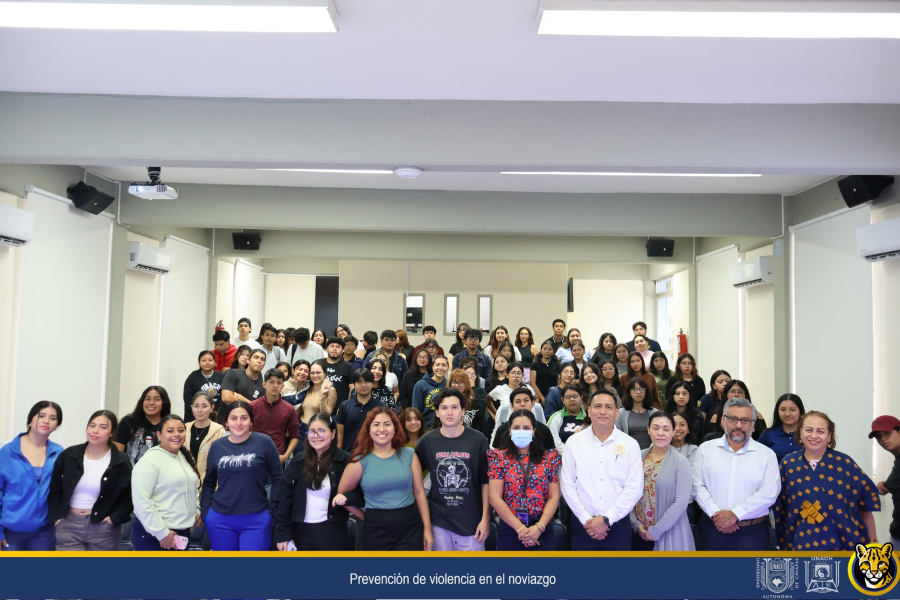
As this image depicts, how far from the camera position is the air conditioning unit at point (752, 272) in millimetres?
7473

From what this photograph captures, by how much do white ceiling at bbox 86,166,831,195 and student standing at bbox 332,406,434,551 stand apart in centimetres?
332

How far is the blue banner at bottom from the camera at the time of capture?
140 inches

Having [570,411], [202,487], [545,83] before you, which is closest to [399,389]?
[570,411]

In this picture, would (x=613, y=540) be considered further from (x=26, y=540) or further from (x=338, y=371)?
(x=26, y=540)

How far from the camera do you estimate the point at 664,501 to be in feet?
12.9

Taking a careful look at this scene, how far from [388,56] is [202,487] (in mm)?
2856

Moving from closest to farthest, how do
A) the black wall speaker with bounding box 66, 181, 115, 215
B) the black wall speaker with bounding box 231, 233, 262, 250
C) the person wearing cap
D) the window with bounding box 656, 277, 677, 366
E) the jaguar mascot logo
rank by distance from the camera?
the jaguar mascot logo
the person wearing cap
the black wall speaker with bounding box 66, 181, 115, 215
the black wall speaker with bounding box 231, 233, 262, 250
the window with bounding box 656, 277, 677, 366

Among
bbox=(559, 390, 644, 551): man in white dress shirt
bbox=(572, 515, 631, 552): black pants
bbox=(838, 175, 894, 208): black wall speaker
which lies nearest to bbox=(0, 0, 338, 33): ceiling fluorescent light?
bbox=(559, 390, 644, 551): man in white dress shirt

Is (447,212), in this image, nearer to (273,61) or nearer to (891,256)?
(273,61)

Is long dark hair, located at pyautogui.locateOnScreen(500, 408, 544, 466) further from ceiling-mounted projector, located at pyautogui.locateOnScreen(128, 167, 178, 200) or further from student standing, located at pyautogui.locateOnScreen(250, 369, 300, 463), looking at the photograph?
ceiling-mounted projector, located at pyautogui.locateOnScreen(128, 167, 178, 200)

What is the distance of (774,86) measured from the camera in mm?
4059

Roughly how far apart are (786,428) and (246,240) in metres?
7.84

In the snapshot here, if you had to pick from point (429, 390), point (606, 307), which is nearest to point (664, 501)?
point (429, 390)

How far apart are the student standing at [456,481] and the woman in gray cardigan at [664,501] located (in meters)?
0.95
